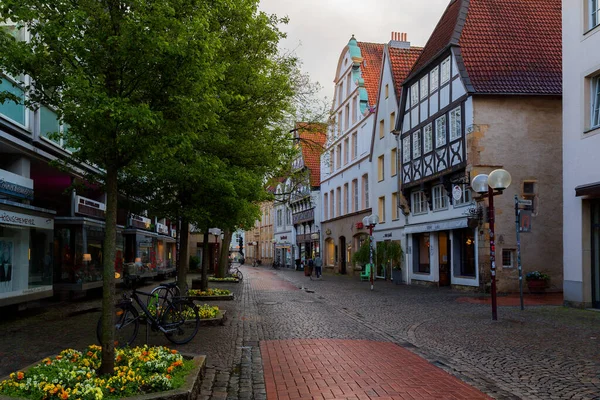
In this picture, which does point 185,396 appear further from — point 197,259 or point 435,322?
point 197,259

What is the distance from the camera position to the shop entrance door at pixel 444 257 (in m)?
27.0

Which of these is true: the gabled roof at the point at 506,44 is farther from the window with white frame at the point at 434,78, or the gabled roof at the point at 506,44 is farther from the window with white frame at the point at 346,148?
the window with white frame at the point at 346,148

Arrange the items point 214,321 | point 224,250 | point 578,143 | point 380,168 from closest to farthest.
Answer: point 214,321 → point 578,143 → point 224,250 → point 380,168

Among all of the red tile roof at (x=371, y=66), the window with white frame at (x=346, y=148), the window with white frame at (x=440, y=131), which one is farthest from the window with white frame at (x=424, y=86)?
the window with white frame at (x=346, y=148)

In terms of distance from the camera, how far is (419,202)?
96.0 ft

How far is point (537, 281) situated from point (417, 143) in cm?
948

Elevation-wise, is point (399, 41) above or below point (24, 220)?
above

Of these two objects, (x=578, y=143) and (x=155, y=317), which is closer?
(x=155, y=317)

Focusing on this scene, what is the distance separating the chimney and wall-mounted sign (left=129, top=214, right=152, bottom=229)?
57.2ft

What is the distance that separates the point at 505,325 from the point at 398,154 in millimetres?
19483

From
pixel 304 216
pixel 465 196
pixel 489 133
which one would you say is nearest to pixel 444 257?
pixel 465 196

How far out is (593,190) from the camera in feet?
48.3

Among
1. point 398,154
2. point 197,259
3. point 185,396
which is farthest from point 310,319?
point 197,259

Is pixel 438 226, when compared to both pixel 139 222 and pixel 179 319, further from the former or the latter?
pixel 179 319
